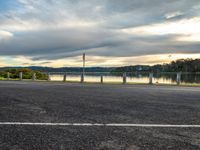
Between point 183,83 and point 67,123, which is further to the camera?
point 183,83

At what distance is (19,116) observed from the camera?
7242 mm

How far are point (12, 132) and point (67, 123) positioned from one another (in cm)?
128

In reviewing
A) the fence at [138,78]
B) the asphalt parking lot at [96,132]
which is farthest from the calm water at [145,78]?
the asphalt parking lot at [96,132]

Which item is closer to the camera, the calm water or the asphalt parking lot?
the asphalt parking lot

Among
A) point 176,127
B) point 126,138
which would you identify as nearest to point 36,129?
point 126,138

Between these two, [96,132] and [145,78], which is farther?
[145,78]

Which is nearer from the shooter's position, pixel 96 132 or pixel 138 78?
pixel 96 132

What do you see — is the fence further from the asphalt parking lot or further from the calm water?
the asphalt parking lot

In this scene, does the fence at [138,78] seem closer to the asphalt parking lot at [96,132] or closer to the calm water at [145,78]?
the calm water at [145,78]

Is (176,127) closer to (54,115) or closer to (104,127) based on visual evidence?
(104,127)

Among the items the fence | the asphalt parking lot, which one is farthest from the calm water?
the asphalt parking lot

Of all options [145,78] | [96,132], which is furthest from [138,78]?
[96,132]

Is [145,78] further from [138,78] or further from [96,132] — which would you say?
[96,132]

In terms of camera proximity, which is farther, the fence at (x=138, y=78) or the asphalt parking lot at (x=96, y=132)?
the fence at (x=138, y=78)
